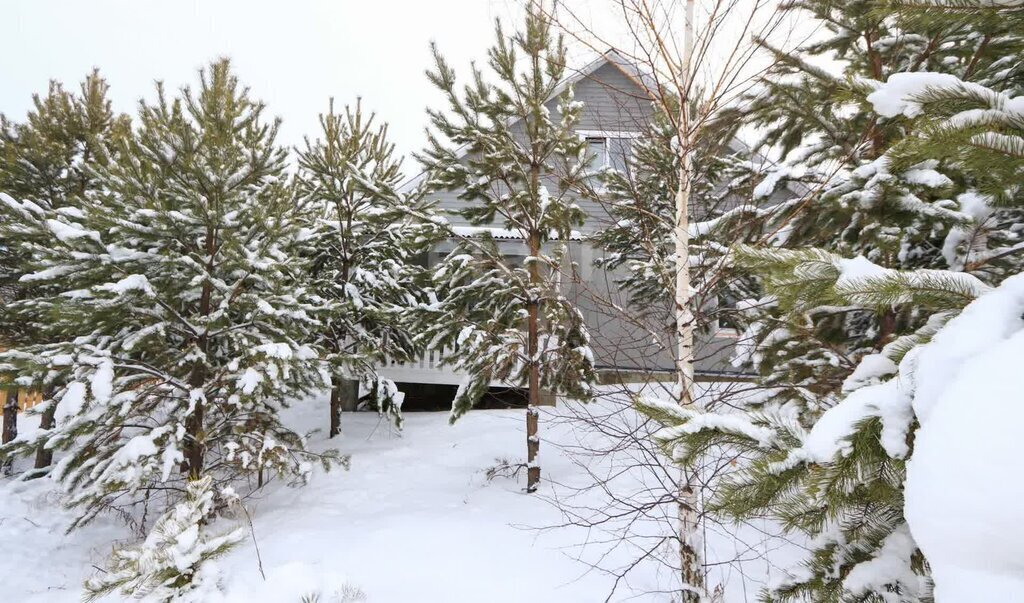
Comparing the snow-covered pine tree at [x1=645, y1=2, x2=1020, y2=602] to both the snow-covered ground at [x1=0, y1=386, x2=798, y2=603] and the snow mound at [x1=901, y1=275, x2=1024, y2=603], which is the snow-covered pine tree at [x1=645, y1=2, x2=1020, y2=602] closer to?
the snow mound at [x1=901, y1=275, x2=1024, y2=603]

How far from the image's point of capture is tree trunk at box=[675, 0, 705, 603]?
395 centimetres

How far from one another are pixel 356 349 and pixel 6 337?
21.7ft

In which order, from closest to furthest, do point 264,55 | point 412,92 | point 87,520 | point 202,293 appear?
1. point 87,520
2. point 202,293
3. point 412,92
4. point 264,55

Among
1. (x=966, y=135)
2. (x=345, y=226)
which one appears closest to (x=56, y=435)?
(x=345, y=226)

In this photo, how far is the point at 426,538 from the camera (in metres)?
6.30

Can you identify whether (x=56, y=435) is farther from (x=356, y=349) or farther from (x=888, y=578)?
(x=888, y=578)

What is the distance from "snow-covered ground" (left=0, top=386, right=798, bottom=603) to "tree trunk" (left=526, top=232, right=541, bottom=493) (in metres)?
0.33

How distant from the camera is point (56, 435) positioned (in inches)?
258

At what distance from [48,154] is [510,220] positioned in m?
10.4

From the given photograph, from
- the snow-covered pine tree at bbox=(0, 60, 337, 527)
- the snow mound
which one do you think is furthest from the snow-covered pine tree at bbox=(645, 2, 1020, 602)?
the snow-covered pine tree at bbox=(0, 60, 337, 527)

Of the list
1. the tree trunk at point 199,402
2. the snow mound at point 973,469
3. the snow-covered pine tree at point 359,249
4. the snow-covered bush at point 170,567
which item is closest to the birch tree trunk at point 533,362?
the snow-covered pine tree at point 359,249

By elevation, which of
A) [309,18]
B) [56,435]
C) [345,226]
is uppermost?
[309,18]

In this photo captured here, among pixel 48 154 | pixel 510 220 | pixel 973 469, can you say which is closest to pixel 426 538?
pixel 510 220

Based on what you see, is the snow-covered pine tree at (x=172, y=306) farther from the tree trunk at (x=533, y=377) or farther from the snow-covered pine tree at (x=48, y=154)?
the snow-covered pine tree at (x=48, y=154)
